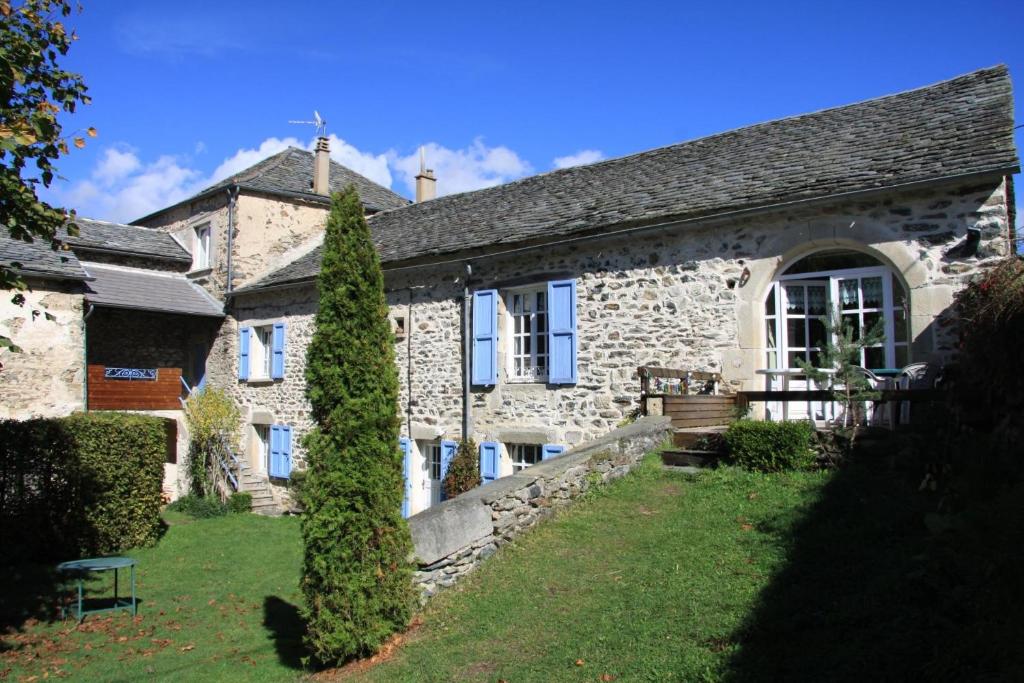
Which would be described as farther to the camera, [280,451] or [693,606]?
[280,451]

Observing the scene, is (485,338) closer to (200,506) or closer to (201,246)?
(200,506)

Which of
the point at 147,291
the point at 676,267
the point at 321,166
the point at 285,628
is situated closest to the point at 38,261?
the point at 147,291

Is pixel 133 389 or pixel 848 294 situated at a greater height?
pixel 848 294

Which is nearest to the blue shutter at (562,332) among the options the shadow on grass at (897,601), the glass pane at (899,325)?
the glass pane at (899,325)

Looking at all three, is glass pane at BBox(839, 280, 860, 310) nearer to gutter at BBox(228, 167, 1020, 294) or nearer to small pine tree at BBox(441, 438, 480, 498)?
gutter at BBox(228, 167, 1020, 294)

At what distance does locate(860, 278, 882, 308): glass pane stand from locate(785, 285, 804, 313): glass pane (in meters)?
0.74

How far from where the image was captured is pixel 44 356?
47.5 ft

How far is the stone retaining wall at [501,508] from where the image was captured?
6.07 m

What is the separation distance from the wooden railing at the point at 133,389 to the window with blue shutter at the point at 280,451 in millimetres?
3143

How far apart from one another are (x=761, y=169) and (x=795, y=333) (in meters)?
2.46

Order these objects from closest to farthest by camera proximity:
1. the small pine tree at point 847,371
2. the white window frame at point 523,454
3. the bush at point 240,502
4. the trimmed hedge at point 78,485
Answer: the small pine tree at point 847,371 → the trimmed hedge at point 78,485 → the white window frame at point 523,454 → the bush at point 240,502

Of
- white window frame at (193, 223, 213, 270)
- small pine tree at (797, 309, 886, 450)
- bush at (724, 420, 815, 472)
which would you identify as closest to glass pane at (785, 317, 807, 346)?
small pine tree at (797, 309, 886, 450)

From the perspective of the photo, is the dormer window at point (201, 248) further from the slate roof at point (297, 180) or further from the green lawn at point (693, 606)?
the green lawn at point (693, 606)

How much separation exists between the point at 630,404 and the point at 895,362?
3381 millimetres
